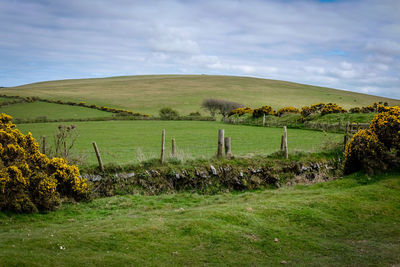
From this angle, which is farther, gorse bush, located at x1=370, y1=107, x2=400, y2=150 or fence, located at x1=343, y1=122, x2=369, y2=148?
fence, located at x1=343, y1=122, x2=369, y2=148

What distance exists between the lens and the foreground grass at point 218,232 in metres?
8.29

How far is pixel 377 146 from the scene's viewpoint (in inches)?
674

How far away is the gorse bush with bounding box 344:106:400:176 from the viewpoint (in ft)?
56.0

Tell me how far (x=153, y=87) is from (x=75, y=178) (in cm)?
11694

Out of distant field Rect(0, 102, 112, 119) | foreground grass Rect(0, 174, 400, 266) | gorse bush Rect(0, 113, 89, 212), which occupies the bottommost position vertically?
foreground grass Rect(0, 174, 400, 266)

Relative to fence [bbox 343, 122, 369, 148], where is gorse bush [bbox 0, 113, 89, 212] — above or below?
below

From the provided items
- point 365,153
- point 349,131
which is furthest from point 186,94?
point 365,153

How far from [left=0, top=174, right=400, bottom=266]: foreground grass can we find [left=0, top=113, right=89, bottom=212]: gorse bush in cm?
55

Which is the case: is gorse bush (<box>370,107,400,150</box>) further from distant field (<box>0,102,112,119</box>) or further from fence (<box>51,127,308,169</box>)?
distant field (<box>0,102,112,119</box>)

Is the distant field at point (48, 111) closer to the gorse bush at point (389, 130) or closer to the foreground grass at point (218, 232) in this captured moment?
the foreground grass at point (218, 232)

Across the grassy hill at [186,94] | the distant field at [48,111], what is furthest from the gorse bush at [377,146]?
the grassy hill at [186,94]

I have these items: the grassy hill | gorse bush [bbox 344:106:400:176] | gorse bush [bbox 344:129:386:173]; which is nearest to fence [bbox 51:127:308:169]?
gorse bush [bbox 344:129:386:173]

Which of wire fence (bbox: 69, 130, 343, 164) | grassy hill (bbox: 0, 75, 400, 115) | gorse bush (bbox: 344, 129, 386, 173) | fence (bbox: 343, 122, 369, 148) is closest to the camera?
gorse bush (bbox: 344, 129, 386, 173)

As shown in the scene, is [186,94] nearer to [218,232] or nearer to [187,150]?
[187,150]
